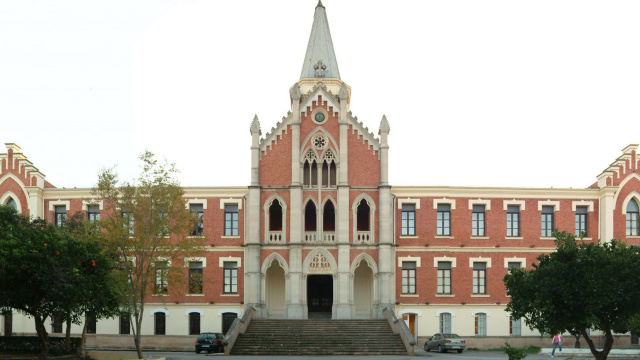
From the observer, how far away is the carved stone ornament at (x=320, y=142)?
2037 inches

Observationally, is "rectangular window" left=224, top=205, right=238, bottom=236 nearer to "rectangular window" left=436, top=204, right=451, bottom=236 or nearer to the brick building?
the brick building

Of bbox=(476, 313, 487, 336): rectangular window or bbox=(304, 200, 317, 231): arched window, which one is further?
bbox=(304, 200, 317, 231): arched window

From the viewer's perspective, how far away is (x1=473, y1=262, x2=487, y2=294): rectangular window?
52.3 m

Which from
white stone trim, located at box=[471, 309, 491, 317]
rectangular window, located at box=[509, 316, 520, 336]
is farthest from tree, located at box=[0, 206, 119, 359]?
rectangular window, located at box=[509, 316, 520, 336]

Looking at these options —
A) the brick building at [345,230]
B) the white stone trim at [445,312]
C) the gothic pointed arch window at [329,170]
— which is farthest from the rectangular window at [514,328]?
the gothic pointed arch window at [329,170]

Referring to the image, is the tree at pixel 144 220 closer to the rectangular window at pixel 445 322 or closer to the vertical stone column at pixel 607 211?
the rectangular window at pixel 445 322

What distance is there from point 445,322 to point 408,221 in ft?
24.0

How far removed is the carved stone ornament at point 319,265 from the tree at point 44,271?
18060mm

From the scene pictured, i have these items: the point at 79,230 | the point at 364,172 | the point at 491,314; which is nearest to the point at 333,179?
the point at 364,172

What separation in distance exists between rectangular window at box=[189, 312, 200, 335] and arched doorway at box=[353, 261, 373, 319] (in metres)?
10.8

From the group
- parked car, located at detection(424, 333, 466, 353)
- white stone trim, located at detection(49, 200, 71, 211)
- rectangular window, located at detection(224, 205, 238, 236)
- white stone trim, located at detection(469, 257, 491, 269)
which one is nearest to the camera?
parked car, located at detection(424, 333, 466, 353)

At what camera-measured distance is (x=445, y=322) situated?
51.7 meters

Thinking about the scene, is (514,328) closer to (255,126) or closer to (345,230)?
(345,230)

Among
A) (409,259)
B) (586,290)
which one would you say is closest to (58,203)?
(409,259)
